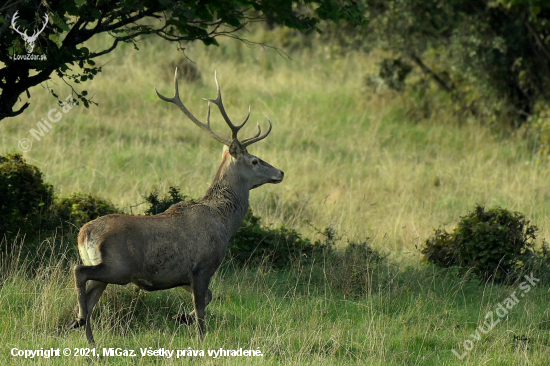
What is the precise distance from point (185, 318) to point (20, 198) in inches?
141

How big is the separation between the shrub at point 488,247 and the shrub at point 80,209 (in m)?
4.32

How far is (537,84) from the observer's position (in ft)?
57.4

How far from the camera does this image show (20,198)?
916 centimetres

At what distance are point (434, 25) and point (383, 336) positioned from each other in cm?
1207

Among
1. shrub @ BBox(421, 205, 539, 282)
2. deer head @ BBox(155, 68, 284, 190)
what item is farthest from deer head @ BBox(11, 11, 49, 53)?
shrub @ BBox(421, 205, 539, 282)

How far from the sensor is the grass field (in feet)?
21.8

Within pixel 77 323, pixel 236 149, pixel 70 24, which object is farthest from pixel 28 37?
pixel 77 323

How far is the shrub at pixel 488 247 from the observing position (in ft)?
30.3

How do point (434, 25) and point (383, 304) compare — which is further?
point (434, 25)

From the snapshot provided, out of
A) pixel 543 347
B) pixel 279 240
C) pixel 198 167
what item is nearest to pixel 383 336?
pixel 543 347

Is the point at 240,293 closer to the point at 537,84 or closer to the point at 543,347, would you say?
the point at 543,347

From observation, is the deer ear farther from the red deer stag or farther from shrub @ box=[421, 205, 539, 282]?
shrub @ box=[421, 205, 539, 282]

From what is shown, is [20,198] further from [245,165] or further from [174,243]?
[174,243]

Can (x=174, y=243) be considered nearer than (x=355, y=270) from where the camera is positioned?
Yes
